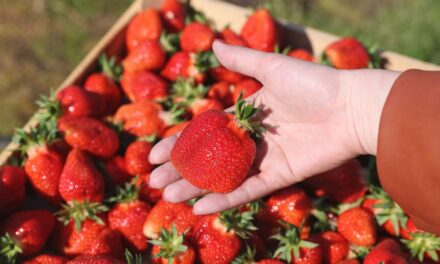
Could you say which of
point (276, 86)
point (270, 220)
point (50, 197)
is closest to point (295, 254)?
point (270, 220)

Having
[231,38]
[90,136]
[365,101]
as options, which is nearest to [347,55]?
[231,38]

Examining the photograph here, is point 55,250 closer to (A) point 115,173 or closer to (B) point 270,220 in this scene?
(A) point 115,173

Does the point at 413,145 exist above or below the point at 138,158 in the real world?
above

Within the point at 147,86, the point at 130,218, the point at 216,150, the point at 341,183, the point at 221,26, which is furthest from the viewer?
the point at 221,26

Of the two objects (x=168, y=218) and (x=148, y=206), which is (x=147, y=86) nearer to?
(x=148, y=206)

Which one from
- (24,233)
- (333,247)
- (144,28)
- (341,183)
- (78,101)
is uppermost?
(144,28)

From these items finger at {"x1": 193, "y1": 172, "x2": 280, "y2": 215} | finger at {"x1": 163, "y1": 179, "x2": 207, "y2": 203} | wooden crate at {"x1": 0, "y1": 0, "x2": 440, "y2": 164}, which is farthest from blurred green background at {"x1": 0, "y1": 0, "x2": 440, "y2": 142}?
finger at {"x1": 193, "y1": 172, "x2": 280, "y2": 215}

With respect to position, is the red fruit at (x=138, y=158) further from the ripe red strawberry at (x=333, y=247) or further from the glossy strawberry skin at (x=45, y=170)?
the ripe red strawberry at (x=333, y=247)
